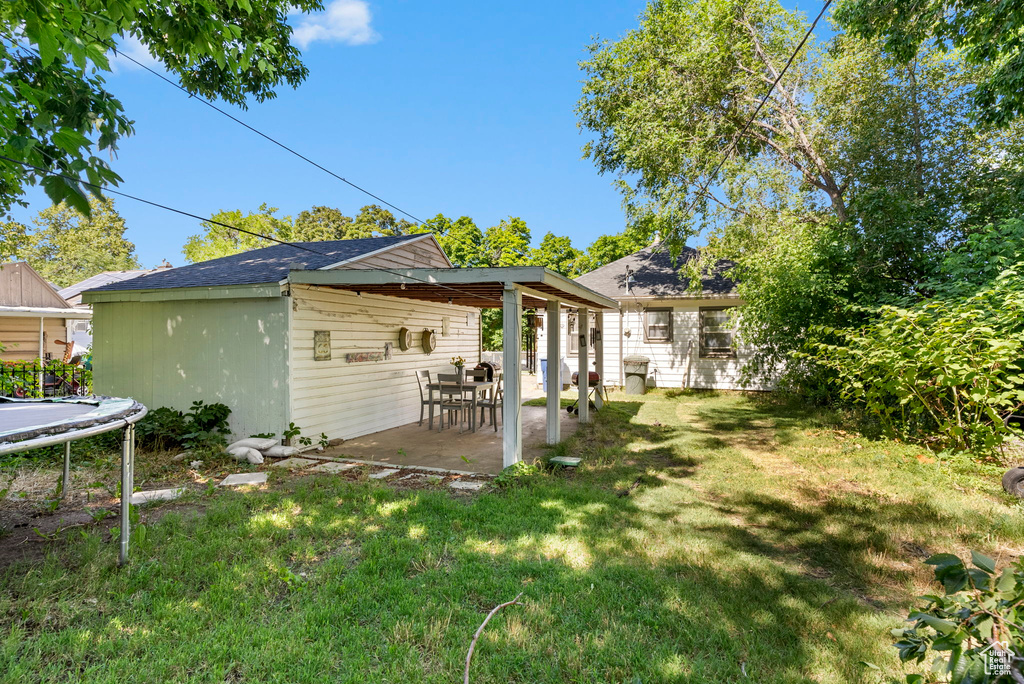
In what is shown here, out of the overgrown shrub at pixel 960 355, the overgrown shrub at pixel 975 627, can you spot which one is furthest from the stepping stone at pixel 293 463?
the overgrown shrub at pixel 960 355

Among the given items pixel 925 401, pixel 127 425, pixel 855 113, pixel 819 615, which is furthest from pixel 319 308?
pixel 855 113

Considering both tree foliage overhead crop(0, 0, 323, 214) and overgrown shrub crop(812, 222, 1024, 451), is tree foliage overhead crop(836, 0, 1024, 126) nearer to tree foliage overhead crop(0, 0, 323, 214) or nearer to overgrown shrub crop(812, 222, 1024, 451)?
overgrown shrub crop(812, 222, 1024, 451)

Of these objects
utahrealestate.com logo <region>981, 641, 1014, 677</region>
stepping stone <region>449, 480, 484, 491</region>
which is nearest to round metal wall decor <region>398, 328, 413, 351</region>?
stepping stone <region>449, 480, 484, 491</region>

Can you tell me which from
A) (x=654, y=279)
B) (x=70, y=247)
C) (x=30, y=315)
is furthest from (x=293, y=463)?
(x=70, y=247)

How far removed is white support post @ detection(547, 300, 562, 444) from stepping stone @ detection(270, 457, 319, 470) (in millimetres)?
3324

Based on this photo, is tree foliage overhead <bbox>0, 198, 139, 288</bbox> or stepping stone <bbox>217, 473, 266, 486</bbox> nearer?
stepping stone <bbox>217, 473, 266, 486</bbox>

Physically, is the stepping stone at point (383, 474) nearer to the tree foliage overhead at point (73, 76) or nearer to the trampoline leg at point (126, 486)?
the trampoline leg at point (126, 486)

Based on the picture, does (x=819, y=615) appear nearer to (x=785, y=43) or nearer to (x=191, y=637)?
(x=191, y=637)

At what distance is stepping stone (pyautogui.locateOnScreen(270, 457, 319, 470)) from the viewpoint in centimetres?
607

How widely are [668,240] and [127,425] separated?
1169 cm

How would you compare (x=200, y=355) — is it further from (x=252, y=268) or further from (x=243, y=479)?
(x=243, y=479)

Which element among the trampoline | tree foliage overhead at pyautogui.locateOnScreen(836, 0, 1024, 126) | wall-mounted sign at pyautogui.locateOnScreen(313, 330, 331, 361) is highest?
tree foliage overhead at pyautogui.locateOnScreen(836, 0, 1024, 126)

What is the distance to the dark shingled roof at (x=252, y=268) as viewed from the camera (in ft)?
23.1

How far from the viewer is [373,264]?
831 centimetres
